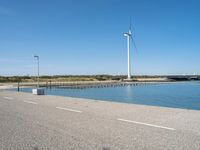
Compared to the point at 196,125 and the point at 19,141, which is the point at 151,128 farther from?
the point at 19,141

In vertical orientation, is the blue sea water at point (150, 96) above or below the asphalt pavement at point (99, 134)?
below

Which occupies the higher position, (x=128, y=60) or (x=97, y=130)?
(x=128, y=60)

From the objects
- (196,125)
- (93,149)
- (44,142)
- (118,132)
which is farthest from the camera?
(196,125)

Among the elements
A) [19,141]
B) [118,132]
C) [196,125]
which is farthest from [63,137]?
[196,125]

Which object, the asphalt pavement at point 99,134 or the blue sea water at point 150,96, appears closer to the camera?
the asphalt pavement at point 99,134

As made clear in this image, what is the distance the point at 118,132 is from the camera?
7.66 metres

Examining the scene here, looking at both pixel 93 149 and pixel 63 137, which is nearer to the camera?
pixel 93 149

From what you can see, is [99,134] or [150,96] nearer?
[99,134]

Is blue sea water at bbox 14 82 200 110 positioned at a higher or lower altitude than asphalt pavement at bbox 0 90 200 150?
lower

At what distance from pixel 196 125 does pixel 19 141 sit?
571 cm

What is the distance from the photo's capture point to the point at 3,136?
7.18m

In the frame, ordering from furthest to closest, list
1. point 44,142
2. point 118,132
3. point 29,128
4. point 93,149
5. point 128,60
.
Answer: point 128,60 → point 29,128 → point 118,132 → point 44,142 → point 93,149

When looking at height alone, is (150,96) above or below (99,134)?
below

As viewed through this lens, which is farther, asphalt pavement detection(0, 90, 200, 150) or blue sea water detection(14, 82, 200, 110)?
blue sea water detection(14, 82, 200, 110)
